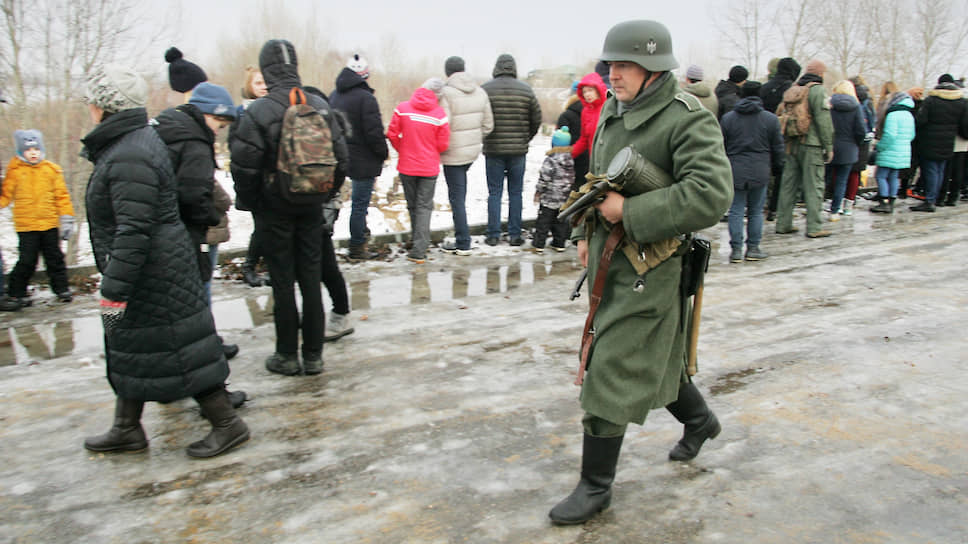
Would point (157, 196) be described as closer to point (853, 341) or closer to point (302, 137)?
point (302, 137)

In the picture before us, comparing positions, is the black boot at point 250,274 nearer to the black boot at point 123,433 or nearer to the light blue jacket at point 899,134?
the black boot at point 123,433

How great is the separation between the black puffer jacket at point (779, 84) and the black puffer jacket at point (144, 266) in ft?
31.5

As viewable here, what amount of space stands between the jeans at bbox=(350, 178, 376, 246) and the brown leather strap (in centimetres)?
536

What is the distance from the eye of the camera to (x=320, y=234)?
4.82 metres

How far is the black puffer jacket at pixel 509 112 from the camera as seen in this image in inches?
341

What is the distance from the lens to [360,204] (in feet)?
26.5

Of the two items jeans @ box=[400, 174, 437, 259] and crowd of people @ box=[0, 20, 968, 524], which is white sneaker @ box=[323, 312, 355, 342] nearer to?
crowd of people @ box=[0, 20, 968, 524]

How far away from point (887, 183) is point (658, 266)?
10206 mm

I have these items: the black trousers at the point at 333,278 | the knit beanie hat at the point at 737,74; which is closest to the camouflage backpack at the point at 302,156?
the black trousers at the point at 333,278

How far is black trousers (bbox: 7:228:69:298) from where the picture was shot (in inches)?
260

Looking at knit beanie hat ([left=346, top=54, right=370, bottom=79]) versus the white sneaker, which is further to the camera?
knit beanie hat ([left=346, top=54, right=370, bottom=79])

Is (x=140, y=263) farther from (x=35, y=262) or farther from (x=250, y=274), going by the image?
(x=35, y=262)

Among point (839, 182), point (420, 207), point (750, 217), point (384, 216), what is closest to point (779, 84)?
point (839, 182)

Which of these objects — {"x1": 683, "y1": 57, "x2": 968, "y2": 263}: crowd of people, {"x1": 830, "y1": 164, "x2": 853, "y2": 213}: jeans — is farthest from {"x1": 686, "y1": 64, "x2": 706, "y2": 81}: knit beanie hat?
{"x1": 830, "y1": 164, "x2": 853, "y2": 213}: jeans
